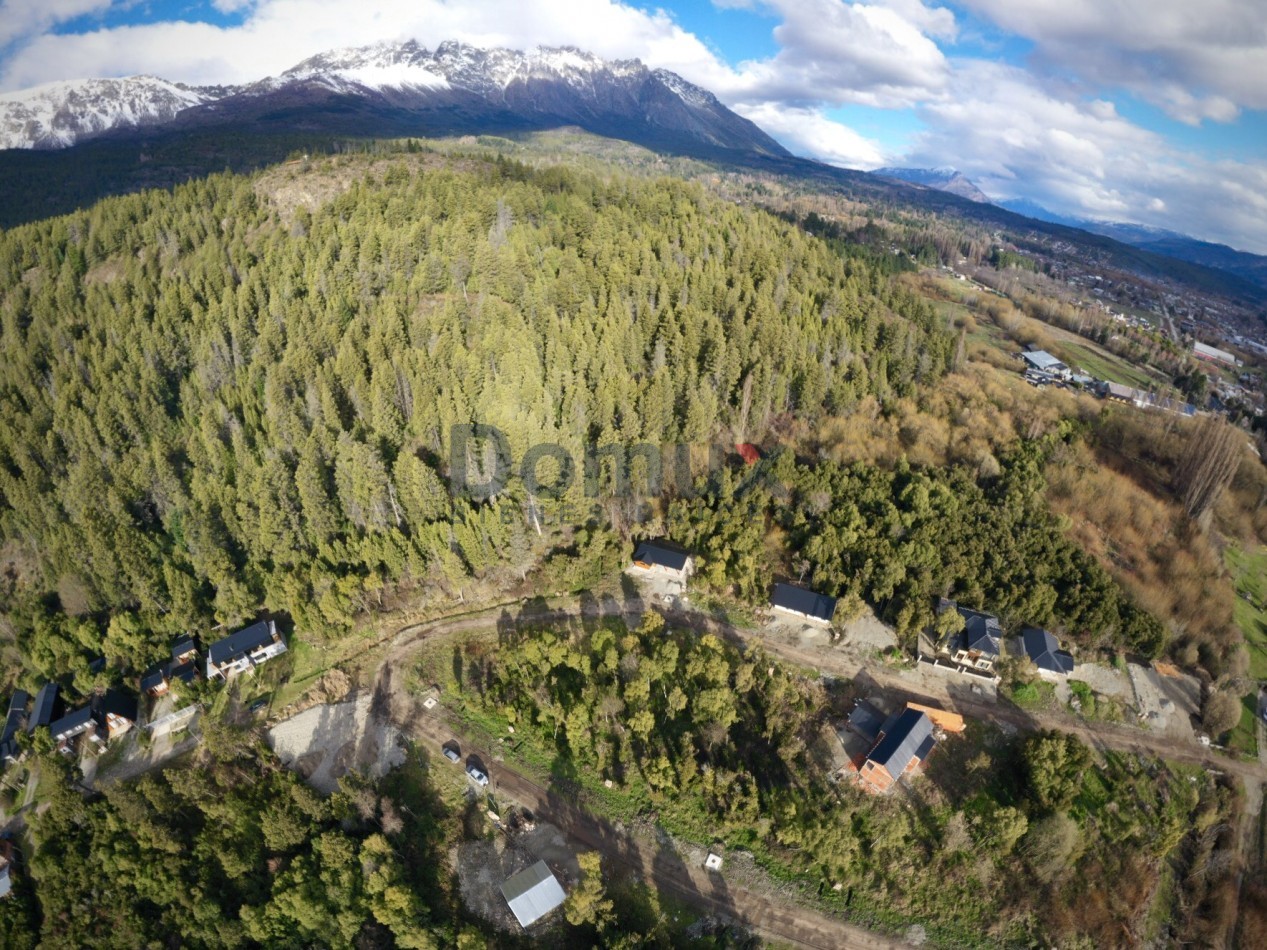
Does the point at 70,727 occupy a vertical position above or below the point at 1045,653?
below

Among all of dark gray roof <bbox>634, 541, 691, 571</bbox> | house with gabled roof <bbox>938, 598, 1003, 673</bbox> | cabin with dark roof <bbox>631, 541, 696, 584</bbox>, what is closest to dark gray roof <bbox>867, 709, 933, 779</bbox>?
house with gabled roof <bbox>938, 598, 1003, 673</bbox>

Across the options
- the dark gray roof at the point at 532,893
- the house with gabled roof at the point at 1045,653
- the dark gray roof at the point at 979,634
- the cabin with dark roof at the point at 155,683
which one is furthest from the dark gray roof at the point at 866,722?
the cabin with dark roof at the point at 155,683

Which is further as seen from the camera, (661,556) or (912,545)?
(661,556)

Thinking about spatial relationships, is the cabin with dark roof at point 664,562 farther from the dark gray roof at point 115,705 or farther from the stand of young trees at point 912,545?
the dark gray roof at point 115,705

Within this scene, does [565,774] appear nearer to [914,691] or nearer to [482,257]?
[914,691]

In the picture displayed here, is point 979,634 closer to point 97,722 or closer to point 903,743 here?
point 903,743

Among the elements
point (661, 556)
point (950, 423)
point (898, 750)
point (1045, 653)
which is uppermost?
point (950, 423)

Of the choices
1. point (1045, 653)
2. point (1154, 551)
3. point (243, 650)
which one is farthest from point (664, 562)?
point (1154, 551)
